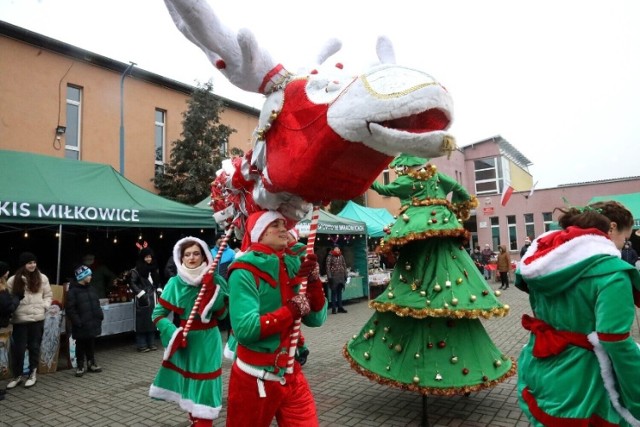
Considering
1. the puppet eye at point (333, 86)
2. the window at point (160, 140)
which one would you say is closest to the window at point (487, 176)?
the window at point (160, 140)

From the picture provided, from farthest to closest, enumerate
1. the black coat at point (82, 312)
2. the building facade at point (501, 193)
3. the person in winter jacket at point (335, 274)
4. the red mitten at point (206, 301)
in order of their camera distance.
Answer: the building facade at point (501, 193)
the person in winter jacket at point (335, 274)
the black coat at point (82, 312)
the red mitten at point (206, 301)

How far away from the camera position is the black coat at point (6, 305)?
17.4 ft

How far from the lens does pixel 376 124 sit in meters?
1.79

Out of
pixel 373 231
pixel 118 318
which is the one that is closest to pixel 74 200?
pixel 118 318

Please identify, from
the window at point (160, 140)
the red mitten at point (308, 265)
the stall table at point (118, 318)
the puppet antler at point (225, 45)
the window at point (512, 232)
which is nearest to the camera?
the puppet antler at point (225, 45)

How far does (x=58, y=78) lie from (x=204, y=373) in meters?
11.0

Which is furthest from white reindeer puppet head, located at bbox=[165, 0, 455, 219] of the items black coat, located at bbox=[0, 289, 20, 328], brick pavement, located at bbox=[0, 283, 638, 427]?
black coat, located at bbox=[0, 289, 20, 328]

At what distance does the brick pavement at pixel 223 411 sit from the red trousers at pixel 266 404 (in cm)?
198

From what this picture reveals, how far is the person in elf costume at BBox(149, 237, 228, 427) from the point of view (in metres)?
3.30

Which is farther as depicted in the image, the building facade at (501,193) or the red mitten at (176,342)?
the building facade at (501,193)

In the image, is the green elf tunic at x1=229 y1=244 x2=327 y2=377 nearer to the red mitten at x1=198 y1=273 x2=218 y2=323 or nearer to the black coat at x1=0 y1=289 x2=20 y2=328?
the red mitten at x1=198 y1=273 x2=218 y2=323

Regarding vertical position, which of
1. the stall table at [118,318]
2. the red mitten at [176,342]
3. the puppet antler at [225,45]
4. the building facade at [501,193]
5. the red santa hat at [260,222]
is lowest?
the stall table at [118,318]

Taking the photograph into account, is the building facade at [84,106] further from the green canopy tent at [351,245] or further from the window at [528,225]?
the window at [528,225]

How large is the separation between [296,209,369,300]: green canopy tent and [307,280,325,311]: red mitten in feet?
27.0
